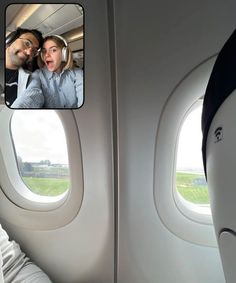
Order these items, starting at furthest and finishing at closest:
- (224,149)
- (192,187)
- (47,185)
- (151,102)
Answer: (47,185), (192,187), (151,102), (224,149)

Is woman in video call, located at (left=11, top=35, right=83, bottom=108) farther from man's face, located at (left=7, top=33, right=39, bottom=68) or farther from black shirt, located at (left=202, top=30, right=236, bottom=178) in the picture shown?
black shirt, located at (left=202, top=30, right=236, bottom=178)

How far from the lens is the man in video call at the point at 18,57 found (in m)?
1.44

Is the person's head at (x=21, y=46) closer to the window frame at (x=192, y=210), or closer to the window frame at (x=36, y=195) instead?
the window frame at (x=36, y=195)

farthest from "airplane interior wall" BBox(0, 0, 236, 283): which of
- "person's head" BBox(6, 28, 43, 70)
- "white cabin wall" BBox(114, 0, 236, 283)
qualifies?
"person's head" BBox(6, 28, 43, 70)

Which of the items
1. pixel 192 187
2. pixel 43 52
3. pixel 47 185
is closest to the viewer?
pixel 43 52

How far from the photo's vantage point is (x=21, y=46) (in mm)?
1453

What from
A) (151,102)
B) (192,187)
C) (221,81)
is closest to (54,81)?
(151,102)

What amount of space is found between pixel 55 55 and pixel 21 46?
16 cm

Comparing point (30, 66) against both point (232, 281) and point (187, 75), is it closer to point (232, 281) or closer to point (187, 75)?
point (187, 75)

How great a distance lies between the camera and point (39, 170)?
6.20ft

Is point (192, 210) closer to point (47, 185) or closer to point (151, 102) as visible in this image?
point (151, 102)

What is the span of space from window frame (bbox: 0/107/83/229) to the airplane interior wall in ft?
0.12

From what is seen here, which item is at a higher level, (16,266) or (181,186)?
(181,186)

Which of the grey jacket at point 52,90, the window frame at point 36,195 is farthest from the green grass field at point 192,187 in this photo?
the grey jacket at point 52,90
